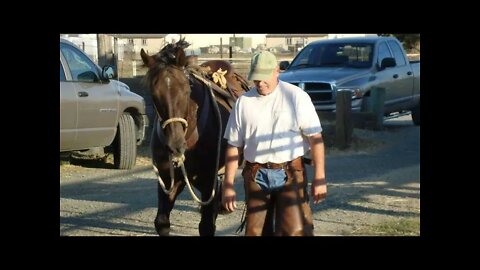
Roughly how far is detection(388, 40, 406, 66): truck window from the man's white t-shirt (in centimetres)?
1097

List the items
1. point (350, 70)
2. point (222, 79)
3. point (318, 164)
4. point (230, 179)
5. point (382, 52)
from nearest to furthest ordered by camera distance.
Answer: point (318, 164), point (230, 179), point (222, 79), point (350, 70), point (382, 52)

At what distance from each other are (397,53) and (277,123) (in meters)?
11.4

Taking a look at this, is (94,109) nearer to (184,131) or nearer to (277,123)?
(184,131)

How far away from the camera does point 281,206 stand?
516cm

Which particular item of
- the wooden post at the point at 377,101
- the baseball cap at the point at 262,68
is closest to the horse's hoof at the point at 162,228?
the baseball cap at the point at 262,68

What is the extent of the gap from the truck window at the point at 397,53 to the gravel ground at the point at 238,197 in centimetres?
242

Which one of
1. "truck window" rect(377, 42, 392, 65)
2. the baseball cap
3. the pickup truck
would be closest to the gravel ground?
the pickup truck

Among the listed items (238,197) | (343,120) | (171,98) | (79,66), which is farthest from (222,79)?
(343,120)

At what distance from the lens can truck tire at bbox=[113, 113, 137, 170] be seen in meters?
12.3
